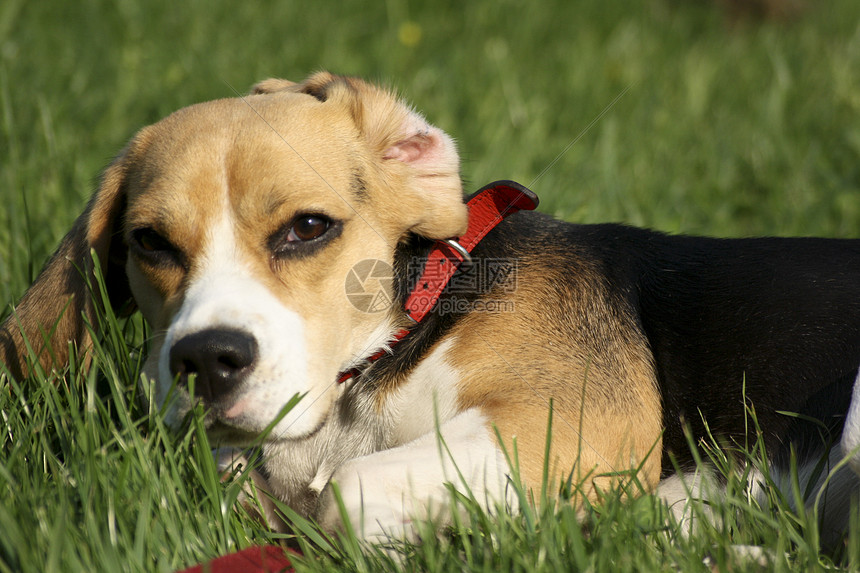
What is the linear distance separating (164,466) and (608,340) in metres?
1.51

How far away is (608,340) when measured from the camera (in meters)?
2.89

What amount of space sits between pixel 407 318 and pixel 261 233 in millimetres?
593

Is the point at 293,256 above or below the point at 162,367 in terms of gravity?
above

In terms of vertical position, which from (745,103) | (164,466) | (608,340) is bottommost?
(164,466)

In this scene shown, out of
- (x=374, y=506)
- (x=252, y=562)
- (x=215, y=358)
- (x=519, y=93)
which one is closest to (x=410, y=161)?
(x=215, y=358)

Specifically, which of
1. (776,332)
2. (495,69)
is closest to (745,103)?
(495,69)

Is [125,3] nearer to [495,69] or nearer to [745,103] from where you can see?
[495,69]

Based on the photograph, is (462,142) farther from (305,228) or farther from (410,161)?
(305,228)

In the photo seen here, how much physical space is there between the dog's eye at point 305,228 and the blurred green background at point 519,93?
1987 mm

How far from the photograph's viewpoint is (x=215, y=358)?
236 centimetres

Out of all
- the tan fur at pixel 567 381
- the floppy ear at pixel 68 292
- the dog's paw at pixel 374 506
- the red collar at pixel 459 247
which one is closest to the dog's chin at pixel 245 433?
the dog's paw at pixel 374 506

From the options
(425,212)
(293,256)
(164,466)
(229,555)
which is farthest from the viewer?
(425,212)

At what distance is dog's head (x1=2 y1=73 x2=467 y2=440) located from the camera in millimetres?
2438

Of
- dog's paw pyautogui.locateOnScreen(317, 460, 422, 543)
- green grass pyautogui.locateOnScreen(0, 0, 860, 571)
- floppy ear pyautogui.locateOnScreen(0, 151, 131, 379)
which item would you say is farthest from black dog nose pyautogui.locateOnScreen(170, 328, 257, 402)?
floppy ear pyautogui.locateOnScreen(0, 151, 131, 379)
